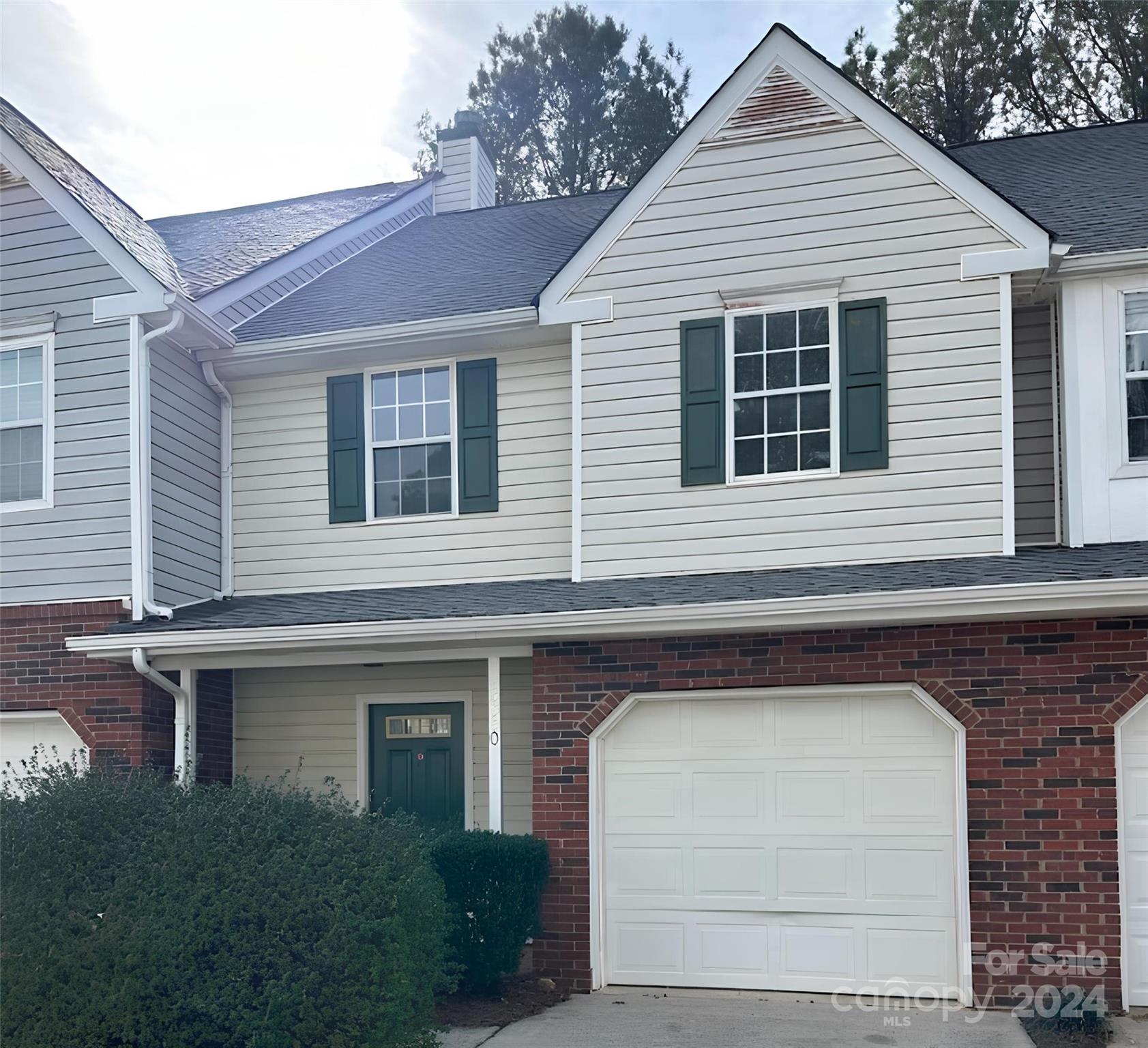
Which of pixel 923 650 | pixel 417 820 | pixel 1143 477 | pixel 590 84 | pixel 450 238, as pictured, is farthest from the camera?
pixel 590 84

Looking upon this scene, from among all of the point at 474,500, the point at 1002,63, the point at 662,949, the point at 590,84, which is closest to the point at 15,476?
the point at 474,500

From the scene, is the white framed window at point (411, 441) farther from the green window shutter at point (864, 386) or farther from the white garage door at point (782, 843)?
the green window shutter at point (864, 386)

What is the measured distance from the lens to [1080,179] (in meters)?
12.4

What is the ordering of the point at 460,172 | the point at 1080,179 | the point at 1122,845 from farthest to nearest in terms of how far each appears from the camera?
1. the point at 460,172
2. the point at 1080,179
3. the point at 1122,845

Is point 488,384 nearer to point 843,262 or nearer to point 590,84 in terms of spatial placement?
point 843,262

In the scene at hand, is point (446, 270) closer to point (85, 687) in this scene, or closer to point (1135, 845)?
point (85, 687)

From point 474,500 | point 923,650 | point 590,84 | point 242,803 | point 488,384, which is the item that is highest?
point 590,84

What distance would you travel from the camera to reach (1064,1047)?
312 inches

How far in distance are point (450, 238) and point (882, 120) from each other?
582cm

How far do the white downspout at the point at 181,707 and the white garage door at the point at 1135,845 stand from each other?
7078mm

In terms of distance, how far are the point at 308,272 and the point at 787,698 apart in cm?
747

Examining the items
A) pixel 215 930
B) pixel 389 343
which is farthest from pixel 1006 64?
pixel 215 930

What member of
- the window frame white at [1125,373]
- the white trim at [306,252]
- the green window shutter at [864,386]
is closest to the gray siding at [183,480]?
the white trim at [306,252]

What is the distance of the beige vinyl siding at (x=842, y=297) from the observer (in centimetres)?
1009
